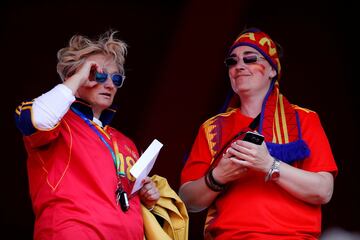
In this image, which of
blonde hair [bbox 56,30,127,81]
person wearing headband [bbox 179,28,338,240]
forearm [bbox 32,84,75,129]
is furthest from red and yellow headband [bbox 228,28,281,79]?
forearm [bbox 32,84,75,129]

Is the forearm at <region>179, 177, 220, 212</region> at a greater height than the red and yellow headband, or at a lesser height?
lesser

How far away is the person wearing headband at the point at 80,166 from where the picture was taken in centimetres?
254

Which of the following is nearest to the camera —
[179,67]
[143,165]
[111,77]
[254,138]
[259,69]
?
[143,165]

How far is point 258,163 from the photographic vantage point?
9.41 ft

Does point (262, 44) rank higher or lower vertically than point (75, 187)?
higher

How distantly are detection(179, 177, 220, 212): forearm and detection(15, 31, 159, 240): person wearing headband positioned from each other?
219 mm

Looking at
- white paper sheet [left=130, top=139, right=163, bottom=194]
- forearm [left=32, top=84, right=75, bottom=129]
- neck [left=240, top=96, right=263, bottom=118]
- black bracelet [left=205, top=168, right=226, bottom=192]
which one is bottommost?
black bracelet [left=205, top=168, right=226, bottom=192]

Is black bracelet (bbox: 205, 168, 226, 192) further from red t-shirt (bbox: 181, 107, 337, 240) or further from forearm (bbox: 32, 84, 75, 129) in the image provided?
forearm (bbox: 32, 84, 75, 129)

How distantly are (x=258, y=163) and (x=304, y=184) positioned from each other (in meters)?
Result: 0.21

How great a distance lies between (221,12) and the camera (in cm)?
468

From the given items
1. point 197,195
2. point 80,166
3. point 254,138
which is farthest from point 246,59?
point 80,166

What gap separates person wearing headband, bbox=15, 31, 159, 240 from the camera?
254 centimetres

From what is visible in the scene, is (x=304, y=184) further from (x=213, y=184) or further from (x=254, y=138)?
(x=213, y=184)

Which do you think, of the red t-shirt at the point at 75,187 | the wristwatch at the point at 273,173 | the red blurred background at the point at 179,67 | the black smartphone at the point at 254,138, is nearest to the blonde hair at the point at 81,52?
the red t-shirt at the point at 75,187
